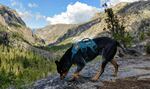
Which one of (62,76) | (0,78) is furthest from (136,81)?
(0,78)

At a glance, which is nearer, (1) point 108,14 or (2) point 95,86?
(2) point 95,86

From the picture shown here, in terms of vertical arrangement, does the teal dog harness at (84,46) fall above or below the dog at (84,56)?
above

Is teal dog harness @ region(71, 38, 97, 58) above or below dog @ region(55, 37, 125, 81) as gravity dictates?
above

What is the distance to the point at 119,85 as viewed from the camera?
21.5 metres

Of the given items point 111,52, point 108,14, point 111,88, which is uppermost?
point 108,14

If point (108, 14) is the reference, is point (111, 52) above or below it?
below

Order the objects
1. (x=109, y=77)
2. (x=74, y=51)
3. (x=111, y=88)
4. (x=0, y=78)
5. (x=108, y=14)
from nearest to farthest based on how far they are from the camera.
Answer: (x=111, y=88)
(x=74, y=51)
(x=109, y=77)
(x=0, y=78)
(x=108, y=14)

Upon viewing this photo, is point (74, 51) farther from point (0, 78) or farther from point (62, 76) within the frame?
point (0, 78)

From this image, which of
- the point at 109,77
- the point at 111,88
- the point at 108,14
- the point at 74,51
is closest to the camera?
the point at 111,88

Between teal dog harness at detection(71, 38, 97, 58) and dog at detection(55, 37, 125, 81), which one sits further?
teal dog harness at detection(71, 38, 97, 58)

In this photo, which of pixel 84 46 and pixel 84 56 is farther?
pixel 84 46

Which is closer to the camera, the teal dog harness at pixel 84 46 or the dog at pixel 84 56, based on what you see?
the dog at pixel 84 56

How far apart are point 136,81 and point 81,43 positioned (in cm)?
471

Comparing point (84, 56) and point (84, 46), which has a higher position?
point (84, 46)
